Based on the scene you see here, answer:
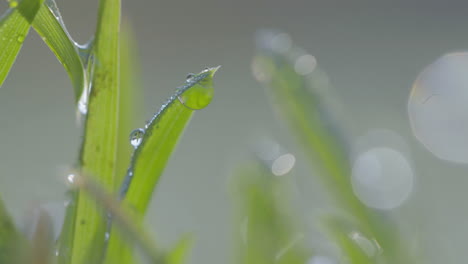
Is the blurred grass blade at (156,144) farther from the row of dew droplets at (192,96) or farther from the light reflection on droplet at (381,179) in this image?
the light reflection on droplet at (381,179)

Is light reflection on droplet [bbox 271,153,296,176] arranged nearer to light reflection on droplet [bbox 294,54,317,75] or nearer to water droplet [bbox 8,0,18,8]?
light reflection on droplet [bbox 294,54,317,75]

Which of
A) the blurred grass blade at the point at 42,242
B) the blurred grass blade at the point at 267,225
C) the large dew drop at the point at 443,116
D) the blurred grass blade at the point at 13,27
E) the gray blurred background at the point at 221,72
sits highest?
the gray blurred background at the point at 221,72

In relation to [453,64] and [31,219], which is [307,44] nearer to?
[453,64]

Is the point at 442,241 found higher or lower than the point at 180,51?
lower

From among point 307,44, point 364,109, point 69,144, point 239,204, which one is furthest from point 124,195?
point 307,44

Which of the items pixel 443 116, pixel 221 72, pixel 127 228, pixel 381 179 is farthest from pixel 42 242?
pixel 221 72

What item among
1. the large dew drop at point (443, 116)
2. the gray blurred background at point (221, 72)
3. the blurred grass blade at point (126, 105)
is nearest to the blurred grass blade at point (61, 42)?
the blurred grass blade at point (126, 105)
